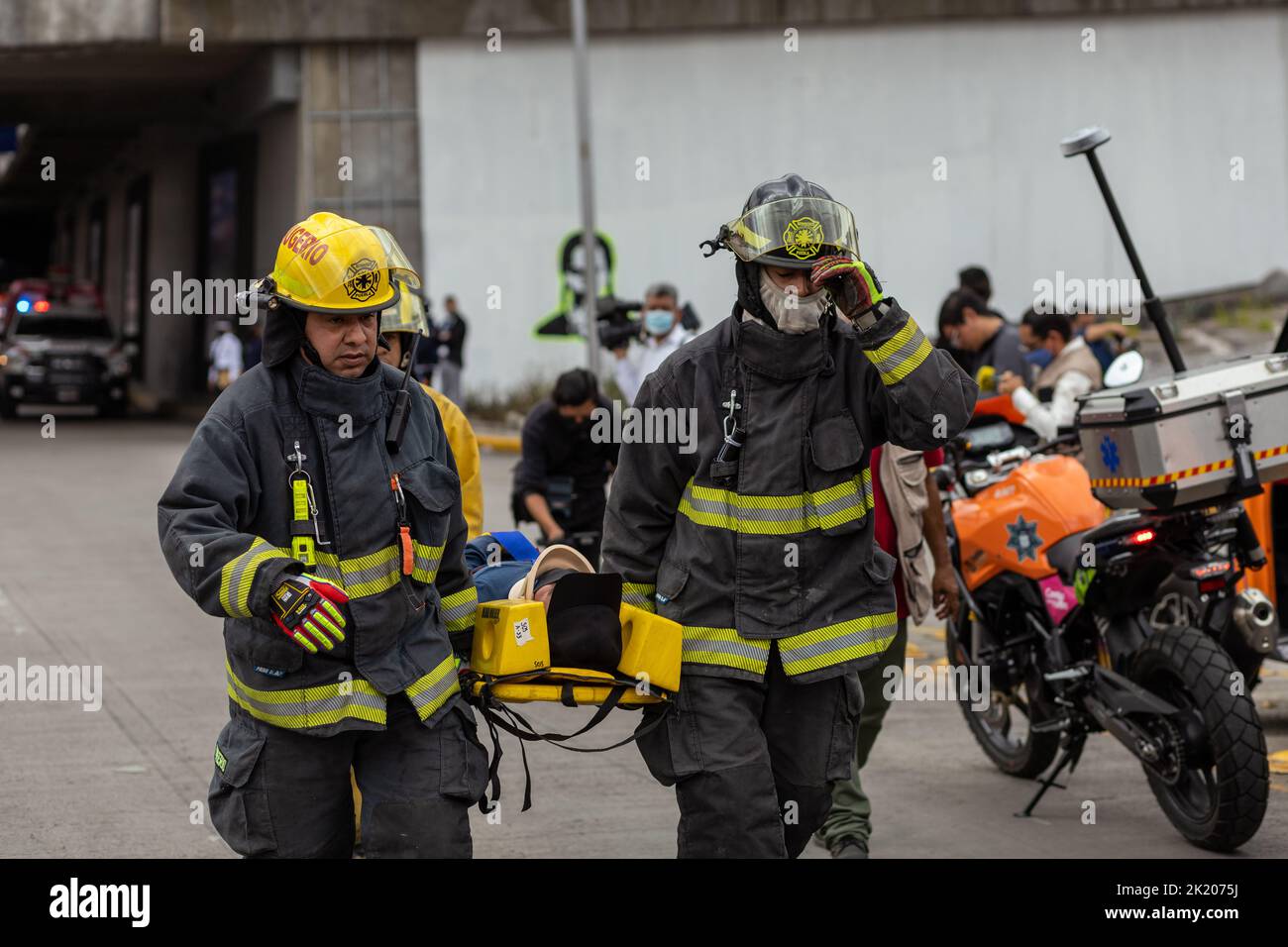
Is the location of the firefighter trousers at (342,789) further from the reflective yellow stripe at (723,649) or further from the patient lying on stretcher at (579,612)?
the reflective yellow stripe at (723,649)

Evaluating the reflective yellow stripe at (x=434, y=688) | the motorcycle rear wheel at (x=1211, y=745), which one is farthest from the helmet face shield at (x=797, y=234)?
the motorcycle rear wheel at (x=1211, y=745)

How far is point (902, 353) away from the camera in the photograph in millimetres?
4336

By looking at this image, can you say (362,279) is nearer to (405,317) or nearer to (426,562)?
(426,562)

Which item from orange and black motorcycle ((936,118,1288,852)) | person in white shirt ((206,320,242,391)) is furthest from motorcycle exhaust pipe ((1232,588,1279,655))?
person in white shirt ((206,320,242,391))

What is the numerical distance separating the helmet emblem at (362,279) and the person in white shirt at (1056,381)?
4735 mm

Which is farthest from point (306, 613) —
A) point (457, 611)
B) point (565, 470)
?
point (565, 470)

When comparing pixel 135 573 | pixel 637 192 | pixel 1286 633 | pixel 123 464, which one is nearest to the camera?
pixel 1286 633

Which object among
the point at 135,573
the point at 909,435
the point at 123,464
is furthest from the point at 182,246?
the point at 909,435

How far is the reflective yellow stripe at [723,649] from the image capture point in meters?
4.50

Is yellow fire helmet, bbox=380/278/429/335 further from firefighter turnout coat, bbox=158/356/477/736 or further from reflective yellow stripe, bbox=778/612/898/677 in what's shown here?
reflective yellow stripe, bbox=778/612/898/677

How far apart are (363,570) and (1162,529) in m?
3.42

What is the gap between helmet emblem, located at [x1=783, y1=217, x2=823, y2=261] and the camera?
446 centimetres

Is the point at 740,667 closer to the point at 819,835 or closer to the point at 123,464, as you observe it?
the point at 819,835

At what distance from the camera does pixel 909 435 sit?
447 centimetres
